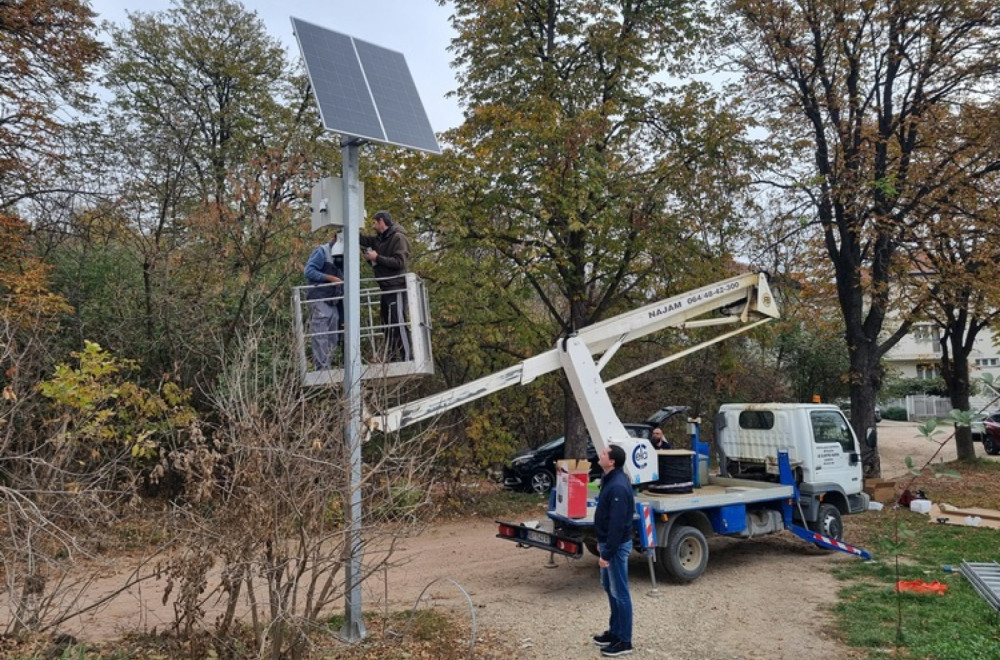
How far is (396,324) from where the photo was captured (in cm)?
781

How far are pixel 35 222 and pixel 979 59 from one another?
2046 centimetres

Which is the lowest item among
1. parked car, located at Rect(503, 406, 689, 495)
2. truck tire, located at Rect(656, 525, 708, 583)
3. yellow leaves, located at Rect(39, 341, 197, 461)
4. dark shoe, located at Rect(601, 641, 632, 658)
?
dark shoe, located at Rect(601, 641, 632, 658)

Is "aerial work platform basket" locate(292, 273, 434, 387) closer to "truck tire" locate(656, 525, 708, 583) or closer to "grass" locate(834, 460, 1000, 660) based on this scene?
"truck tire" locate(656, 525, 708, 583)

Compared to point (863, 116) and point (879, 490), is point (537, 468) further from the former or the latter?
point (863, 116)

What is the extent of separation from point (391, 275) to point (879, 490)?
12.6 metres

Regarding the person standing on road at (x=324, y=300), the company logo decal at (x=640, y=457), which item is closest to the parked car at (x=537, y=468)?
the company logo decal at (x=640, y=457)

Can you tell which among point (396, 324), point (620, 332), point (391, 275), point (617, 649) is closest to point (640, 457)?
point (620, 332)

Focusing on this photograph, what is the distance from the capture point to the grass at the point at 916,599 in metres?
6.78

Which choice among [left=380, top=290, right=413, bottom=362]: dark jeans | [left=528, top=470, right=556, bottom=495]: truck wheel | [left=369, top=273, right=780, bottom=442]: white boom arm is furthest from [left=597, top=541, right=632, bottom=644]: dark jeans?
[left=528, top=470, right=556, bottom=495]: truck wheel

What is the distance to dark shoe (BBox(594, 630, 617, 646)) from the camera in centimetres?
692

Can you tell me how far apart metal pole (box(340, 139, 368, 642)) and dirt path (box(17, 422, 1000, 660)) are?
445 millimetres

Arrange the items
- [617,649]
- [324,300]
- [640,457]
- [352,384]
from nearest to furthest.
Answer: [352,384] → [617,649] → [324,300] → [640,457]

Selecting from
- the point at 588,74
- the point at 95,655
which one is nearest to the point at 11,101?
the point at 588,74

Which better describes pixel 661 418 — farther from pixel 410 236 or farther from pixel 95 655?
pixel 95 655
